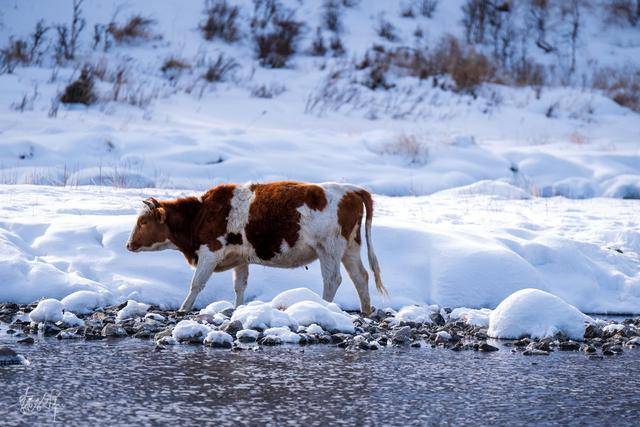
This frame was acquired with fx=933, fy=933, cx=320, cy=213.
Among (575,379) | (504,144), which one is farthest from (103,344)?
(504,144)

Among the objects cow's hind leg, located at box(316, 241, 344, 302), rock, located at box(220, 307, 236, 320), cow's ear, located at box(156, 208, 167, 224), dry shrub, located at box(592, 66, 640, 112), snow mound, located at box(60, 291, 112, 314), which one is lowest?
snow mound, located at box(60, 291, 112, 314)

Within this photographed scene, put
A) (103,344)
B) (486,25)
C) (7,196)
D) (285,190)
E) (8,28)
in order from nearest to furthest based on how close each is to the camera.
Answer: (103,344), (285,190), (7,196), (8,28), (486,25)

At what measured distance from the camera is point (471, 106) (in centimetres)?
2373

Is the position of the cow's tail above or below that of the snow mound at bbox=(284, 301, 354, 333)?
above

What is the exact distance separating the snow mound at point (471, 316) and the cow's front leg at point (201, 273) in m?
2.22

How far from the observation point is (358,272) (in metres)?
8.77

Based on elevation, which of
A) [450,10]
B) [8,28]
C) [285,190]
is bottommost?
[285,190]

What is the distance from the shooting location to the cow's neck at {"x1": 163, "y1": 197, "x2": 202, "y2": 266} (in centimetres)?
884

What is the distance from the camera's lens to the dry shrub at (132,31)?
1026 inches

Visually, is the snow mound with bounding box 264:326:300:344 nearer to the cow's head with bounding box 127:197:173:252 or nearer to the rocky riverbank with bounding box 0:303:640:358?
the rocky riverbank with bounding box 0:303:640:358

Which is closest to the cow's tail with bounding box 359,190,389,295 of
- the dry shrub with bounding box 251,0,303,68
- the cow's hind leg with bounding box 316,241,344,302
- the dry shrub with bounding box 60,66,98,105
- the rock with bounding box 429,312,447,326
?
the cow's hind leg with bounding box 316,241,344,302

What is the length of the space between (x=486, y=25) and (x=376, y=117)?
37.7 ft

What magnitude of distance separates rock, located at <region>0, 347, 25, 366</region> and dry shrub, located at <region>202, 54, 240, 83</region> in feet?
60.5

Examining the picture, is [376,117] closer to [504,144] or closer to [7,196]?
[504,144]
